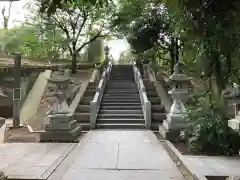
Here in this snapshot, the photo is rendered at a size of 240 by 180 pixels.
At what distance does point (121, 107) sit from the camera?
1497 centimetres

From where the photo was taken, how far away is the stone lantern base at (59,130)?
1040 cm

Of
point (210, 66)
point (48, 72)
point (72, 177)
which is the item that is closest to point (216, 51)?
point (210, 66)

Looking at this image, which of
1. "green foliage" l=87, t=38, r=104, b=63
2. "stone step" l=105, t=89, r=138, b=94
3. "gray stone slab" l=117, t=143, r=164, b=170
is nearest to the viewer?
"gray stone slab" l=117, t=143, r=164, b=170

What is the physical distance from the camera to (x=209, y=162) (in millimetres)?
7238

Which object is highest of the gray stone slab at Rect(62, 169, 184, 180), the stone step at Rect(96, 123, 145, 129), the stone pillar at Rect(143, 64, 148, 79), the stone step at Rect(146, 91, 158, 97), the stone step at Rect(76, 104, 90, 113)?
the stone pillar at Rect(143, 64, 148, 79)

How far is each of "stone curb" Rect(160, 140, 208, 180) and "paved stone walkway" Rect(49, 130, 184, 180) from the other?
6.0 inches

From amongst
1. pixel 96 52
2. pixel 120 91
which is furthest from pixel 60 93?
pixel 96 52

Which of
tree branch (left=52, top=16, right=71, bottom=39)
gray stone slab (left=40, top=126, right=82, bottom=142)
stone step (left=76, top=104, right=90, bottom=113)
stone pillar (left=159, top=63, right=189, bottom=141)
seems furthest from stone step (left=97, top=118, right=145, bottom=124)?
tree branch (left=52, top=16, right=71, bottom=39)

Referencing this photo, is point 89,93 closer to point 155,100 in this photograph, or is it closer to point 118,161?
point 155,100

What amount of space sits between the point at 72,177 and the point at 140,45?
11387mm

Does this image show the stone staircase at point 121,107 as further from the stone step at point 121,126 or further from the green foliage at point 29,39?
the green foliage at point 29,39

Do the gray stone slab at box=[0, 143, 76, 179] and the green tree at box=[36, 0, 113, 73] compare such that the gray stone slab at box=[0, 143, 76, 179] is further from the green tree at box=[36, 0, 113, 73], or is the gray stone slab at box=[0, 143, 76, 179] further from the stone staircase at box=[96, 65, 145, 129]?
the green tree at box=[36, 0, 113, 73]

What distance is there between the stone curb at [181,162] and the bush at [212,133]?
1.89ft

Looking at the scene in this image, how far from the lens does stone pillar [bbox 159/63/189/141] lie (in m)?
10.4
